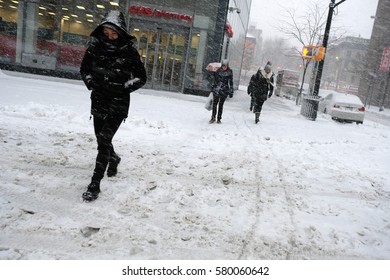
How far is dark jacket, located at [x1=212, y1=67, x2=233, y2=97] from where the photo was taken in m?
9.46

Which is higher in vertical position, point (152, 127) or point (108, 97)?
point (108, 97)

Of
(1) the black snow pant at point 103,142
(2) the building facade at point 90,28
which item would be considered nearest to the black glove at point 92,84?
(1) the black snow pant at point 103,142

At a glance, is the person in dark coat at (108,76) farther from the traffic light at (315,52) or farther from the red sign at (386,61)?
the red sign at (386,61)

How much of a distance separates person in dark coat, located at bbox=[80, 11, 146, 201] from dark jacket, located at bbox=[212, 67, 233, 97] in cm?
572

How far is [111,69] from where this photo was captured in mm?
3812

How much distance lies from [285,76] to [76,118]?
29.7 m

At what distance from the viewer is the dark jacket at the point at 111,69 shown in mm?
3789

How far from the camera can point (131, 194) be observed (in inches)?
166

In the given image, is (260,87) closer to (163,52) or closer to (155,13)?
(163,52)

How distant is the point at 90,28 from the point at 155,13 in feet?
12.3
